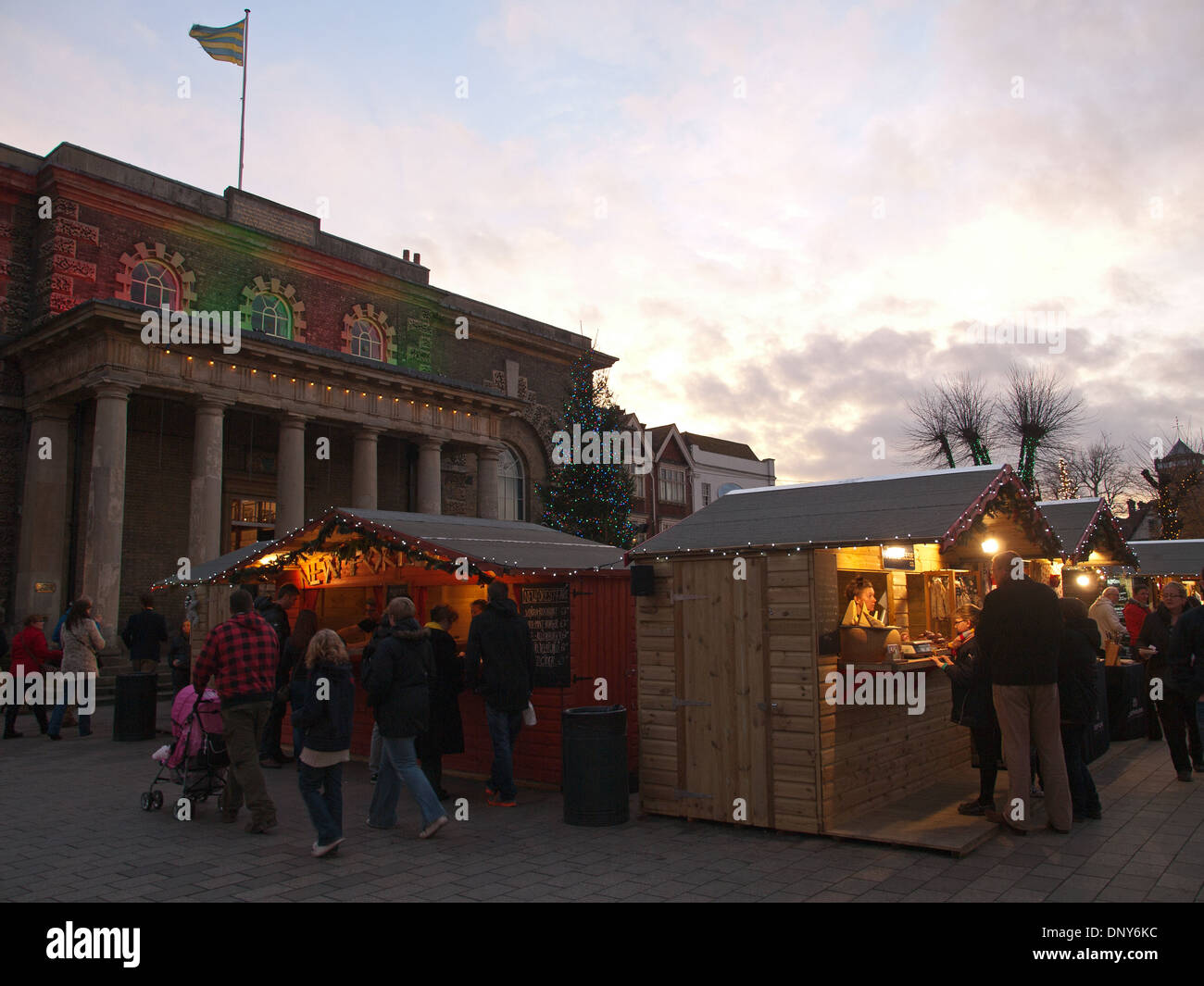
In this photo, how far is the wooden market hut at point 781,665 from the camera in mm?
7355

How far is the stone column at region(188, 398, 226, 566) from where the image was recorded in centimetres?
2056

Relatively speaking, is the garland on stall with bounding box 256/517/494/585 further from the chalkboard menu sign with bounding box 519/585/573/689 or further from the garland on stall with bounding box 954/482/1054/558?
the garland on stall with bounding box 954/482/1054/558

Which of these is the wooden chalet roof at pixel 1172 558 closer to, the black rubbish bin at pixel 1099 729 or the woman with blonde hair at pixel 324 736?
the black rubbish bin at pixel 1099 729

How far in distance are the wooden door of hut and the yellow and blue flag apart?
956 inches

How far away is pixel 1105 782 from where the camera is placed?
30.9ft

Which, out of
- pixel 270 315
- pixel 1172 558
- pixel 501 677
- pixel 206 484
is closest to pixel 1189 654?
pixel 501 677

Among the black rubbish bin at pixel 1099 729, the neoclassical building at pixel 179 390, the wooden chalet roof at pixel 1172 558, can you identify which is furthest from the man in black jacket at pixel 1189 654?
the neoclassical building at pixel 179 390

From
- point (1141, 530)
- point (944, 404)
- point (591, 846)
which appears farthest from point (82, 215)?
point (1141, 530)

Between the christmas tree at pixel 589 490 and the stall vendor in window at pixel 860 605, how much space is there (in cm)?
2072

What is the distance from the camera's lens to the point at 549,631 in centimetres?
994

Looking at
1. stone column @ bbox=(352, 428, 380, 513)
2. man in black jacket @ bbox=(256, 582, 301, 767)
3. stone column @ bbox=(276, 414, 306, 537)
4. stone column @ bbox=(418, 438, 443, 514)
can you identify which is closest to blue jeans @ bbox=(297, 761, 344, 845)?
man in black jacket @ bbox=(256, 582, 301, 767)

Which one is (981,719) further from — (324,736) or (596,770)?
(324,736)

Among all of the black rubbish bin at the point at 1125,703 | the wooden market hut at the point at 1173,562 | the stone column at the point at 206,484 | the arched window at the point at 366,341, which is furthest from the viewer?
the arched window at the point at 366,341
